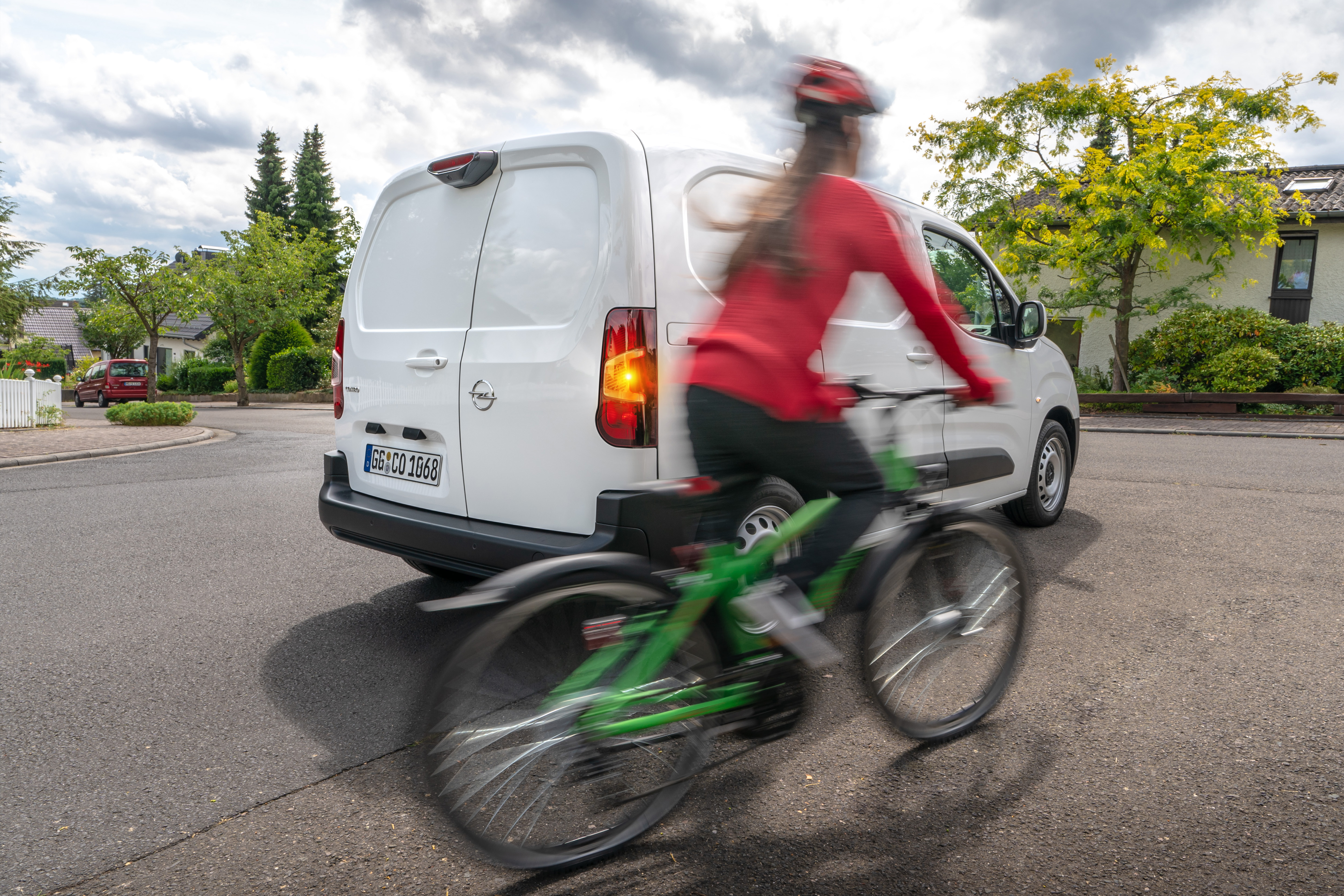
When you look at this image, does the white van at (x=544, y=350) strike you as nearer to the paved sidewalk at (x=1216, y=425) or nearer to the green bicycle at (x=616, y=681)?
the green bicycle at (x=616, y=681)

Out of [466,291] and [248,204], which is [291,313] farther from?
[466,291]

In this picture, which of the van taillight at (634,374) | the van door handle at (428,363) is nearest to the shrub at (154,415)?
the van door handle at (428,363)

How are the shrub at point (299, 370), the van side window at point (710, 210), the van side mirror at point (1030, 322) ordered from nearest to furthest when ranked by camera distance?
1. the van side window at point (710, 210)
2. the van side mirror at point (1030, 322)
3. the shrub at point (299, 370)

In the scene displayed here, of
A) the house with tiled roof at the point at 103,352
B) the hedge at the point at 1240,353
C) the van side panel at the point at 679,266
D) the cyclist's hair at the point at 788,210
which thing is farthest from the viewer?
the house with tiled roof at the point at 103,352

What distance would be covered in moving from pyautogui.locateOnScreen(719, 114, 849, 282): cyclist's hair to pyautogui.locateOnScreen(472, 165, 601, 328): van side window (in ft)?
3.38

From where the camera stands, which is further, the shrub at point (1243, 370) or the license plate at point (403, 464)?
the shrub at point (1243, 370)

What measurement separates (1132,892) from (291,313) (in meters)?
36.6

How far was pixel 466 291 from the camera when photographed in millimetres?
3441

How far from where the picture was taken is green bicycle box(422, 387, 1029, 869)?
1969 millimetres

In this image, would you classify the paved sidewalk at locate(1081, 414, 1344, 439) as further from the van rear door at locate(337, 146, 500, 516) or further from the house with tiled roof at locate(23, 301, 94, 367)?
the house with tiled roof at locate(23, 301, 94, 367)

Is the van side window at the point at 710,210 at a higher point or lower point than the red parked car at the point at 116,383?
higher

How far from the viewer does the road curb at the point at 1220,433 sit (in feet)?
42.8

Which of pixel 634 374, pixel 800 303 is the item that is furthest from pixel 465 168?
pixel 800 303

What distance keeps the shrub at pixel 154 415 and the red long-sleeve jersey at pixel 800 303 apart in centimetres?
1864
